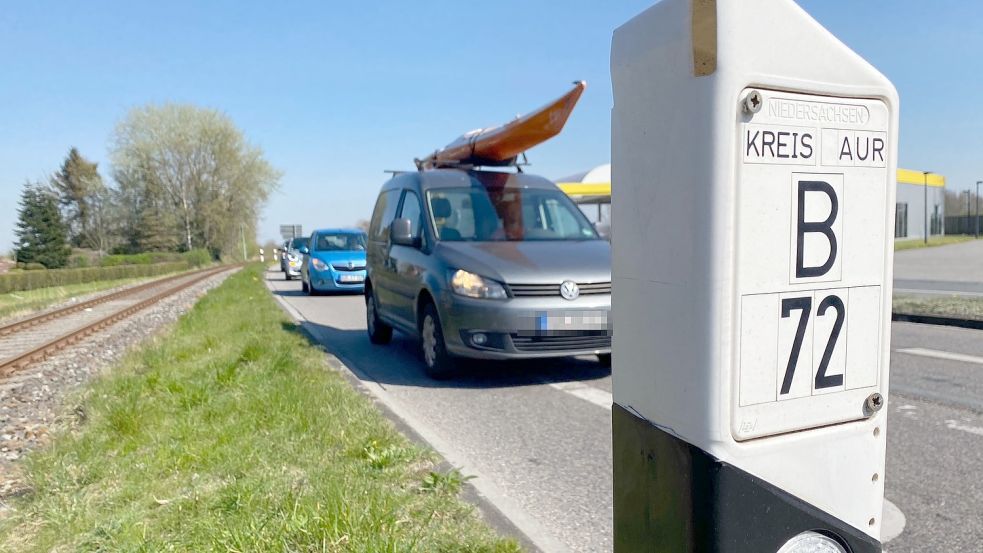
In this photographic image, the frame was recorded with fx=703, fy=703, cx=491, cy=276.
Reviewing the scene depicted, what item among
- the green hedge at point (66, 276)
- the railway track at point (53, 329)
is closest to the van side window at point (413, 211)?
the railway track at point (53, 329)

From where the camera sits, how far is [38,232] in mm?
Result: 40812

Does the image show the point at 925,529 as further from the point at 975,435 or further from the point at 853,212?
the point at 853,212

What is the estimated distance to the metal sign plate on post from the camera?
1.16m

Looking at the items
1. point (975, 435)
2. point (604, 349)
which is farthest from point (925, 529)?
point (604, 349)

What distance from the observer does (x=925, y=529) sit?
3.03 meters

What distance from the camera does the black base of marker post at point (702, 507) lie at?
1.16 meters

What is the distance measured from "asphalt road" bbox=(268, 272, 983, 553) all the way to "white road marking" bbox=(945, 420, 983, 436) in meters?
0.01

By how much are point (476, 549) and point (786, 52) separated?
2077 millimetres

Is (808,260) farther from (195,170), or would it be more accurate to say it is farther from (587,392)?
(195,170)

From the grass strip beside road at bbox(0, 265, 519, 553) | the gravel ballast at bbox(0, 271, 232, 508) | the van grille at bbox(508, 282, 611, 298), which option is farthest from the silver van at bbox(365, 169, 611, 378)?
the gravel ballast at bbox(0, 271, 232, 508)

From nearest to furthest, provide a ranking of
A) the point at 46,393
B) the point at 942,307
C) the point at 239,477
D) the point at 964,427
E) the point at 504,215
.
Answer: the point at 239,477, the point at 964,427, the point at 504,215, the point at 46,393, the point at 942,307

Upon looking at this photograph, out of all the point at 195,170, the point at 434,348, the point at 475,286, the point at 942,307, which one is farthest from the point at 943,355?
the point at 195,170

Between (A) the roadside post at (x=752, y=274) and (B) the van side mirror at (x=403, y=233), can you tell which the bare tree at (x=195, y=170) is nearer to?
(B) the van side mirror at (x=403, y=233)

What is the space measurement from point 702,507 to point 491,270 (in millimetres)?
4851
